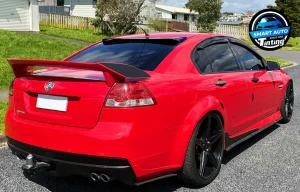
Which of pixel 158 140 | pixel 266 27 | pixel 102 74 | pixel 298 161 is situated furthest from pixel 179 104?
pixel 266 27

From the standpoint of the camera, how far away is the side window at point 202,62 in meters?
3.97

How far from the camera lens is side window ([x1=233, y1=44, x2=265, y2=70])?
495 centimetres

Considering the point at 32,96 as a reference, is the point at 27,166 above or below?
below

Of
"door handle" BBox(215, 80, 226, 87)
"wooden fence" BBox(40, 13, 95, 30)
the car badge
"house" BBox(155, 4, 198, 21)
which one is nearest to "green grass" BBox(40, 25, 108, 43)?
"wooden fence" BBox(40, 13, 95, 30)

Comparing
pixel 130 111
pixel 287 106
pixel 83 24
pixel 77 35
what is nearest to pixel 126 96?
pixel 130 111

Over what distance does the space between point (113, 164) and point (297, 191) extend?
1.96 metres

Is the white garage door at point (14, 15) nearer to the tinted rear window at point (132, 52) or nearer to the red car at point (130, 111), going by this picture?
the tinted rear window at point (132, 52)

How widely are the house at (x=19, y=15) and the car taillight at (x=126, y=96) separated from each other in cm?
2314

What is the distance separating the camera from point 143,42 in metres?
4.14

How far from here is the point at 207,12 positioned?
1352 inches

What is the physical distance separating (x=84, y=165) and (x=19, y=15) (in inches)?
951

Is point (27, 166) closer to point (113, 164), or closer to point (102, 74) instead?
point (113, 164)

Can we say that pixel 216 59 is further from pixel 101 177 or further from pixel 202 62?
pixel 101 177

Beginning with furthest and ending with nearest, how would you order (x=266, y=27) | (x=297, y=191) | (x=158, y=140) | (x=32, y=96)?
(x=266, y=27) → (x=297, y=191) → (x=32, y=96) → (x=158, y=140)
